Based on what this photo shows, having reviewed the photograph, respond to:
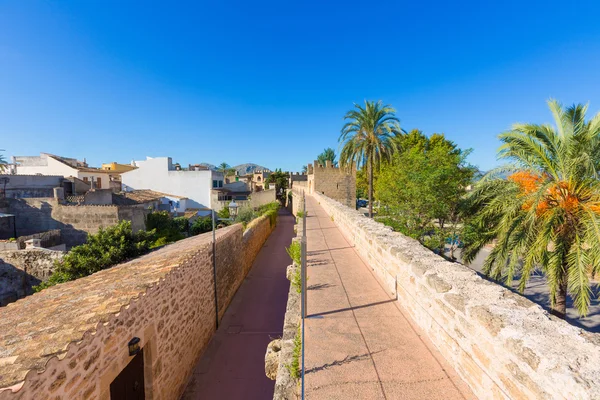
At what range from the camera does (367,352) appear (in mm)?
2641

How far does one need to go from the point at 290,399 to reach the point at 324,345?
59 cm

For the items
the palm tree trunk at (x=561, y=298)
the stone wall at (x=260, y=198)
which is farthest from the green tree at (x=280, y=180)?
the palm tree trunk at (x=561, y=298)

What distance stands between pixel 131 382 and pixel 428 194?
1144 centimetres

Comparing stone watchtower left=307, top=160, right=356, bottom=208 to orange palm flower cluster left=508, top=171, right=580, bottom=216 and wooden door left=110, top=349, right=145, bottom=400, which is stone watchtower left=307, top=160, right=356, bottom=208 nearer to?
orange palm flower cluster left=508, top=171, right=580, bottom=216

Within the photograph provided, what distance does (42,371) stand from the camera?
7.91 feet

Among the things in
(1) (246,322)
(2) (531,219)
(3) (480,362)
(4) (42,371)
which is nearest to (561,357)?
(3) (480,362)

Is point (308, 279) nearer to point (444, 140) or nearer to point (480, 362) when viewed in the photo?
point (480, 362)

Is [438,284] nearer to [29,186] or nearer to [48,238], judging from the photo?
[48,238]

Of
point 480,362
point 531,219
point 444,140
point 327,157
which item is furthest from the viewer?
point 327,157

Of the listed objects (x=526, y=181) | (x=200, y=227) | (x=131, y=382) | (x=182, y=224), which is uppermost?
(x=526, y=181)

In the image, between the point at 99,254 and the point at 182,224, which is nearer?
the point at 99,254

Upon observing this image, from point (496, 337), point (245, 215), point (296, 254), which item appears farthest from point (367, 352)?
point (245, 215)

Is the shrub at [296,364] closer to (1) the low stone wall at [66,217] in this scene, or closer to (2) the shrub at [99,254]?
(2) the shrub at [99,254]

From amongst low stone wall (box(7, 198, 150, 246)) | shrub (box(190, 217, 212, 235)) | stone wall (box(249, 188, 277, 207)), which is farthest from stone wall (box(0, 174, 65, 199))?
stone wall (box(249, 188, 277, 207))
